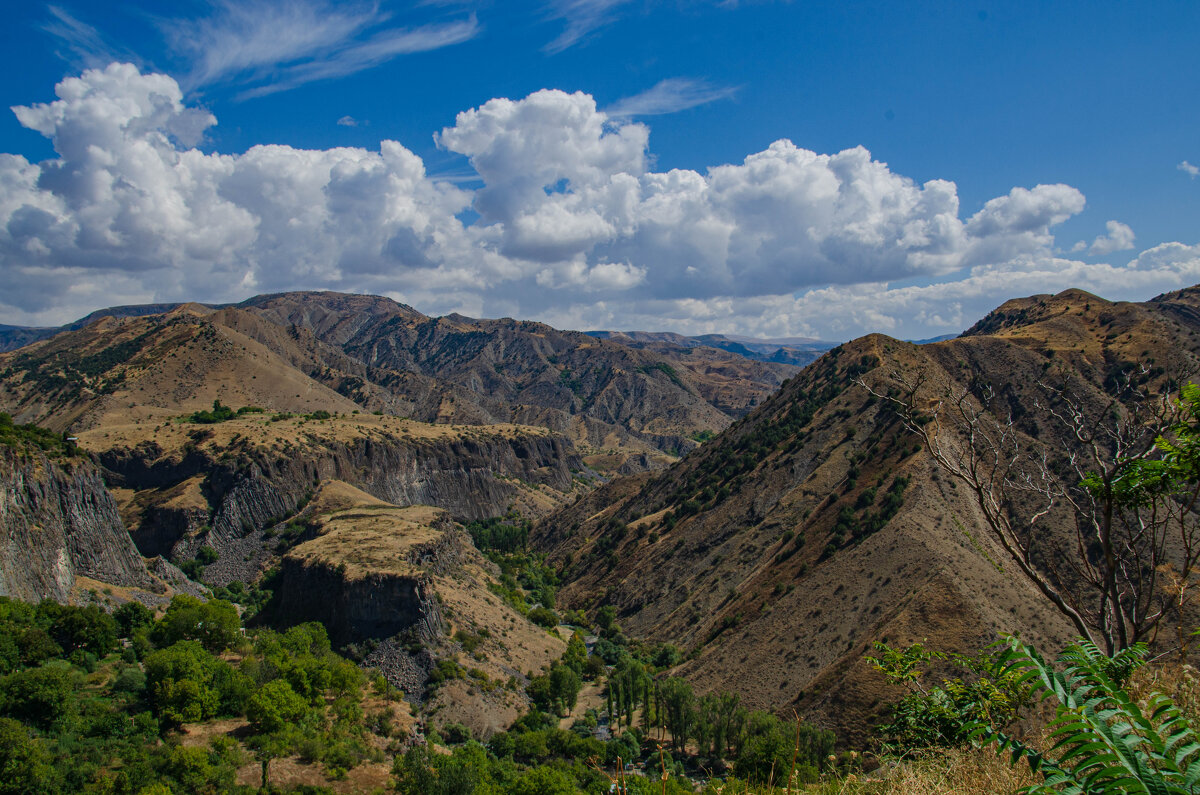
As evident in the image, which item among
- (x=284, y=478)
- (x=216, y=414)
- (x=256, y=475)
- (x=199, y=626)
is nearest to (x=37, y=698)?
(x=199, y=626)

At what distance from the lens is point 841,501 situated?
2958 inches

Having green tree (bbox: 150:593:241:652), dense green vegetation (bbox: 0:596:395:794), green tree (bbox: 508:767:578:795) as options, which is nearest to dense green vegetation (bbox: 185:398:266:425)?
green tree (bbox: 150:593:241:652)

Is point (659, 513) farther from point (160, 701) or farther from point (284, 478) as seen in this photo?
point (160, 701)

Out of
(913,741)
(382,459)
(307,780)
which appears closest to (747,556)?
(307,780)

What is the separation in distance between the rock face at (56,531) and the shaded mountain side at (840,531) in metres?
60.5

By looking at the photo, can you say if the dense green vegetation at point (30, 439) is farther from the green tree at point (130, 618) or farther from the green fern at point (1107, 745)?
the green fern at point (1107, 745)

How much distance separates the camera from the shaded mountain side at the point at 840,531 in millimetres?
53938

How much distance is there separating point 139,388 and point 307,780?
14543 cm

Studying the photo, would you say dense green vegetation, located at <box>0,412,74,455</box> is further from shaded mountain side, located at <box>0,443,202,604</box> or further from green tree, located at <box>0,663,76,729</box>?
green tree, located at <box>0,663,76,729</box>

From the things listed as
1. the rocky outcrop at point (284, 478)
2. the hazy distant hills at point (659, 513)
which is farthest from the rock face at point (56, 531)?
the rocky outcrop at point (284, 478)

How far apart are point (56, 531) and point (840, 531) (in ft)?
258

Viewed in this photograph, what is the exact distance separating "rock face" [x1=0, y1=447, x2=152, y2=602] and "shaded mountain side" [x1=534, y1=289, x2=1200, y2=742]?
6053 centimetres

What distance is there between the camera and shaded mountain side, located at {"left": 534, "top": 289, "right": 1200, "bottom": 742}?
5394 centimetres

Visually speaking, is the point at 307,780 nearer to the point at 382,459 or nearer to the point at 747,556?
the point at 747,556
